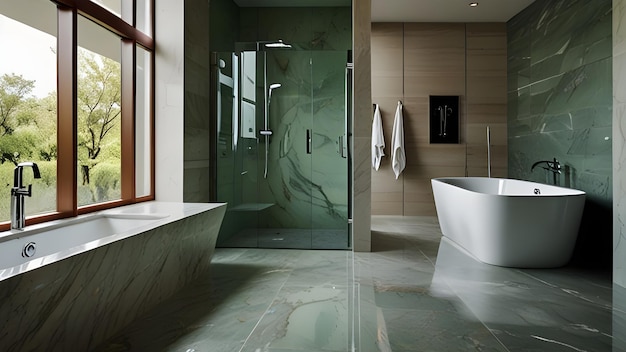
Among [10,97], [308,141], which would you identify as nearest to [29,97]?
[10,97]

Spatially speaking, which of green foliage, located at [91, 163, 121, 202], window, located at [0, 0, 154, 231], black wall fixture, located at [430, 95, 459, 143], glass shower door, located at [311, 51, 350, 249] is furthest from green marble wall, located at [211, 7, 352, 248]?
black wall fixture, located at [430, 95, 459, 143]

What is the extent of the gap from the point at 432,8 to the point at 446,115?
1498 mm

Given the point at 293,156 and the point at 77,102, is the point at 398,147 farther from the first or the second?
the point at 77,102

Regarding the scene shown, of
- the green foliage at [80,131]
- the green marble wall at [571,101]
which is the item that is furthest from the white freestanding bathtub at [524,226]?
the green foliage at [80,131]

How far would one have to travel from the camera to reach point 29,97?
2.56 metres

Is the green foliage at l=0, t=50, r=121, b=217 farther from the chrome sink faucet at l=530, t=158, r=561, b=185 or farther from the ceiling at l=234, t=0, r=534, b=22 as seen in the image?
the chrome sink faucet at l=530, t=158, r=561, b=185

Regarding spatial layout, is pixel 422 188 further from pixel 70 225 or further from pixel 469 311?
pixel 70 225

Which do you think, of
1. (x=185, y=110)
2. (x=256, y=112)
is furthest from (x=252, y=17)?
(x=185, y=110)

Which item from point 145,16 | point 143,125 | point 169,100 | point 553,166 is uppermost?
point 145,16

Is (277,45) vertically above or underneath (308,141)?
above

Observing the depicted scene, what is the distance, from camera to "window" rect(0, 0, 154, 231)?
97.6 inches

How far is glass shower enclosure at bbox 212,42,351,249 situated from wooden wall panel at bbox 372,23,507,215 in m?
2.19

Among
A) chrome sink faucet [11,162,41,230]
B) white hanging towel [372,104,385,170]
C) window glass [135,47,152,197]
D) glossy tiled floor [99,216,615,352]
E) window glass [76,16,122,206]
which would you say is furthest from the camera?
white hanging towel [372,104,385,170]

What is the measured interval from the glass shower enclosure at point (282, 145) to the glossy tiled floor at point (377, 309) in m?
0.55
